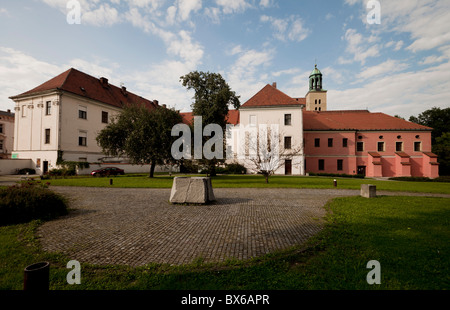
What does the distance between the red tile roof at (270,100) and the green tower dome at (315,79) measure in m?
31.1

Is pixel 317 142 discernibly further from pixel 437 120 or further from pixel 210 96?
pixel 437 120

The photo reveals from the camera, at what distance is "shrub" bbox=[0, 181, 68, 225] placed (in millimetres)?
6434

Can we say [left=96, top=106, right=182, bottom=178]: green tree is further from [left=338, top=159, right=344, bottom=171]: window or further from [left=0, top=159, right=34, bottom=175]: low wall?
[left=338, top=159, right=344, bottom=171]: window

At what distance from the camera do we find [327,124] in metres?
35.7

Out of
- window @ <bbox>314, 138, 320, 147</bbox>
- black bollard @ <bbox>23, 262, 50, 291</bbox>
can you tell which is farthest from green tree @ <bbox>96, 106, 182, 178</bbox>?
window @ <bbox>314, 138, 320, 147</bbox>

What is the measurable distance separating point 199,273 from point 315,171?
3453 centimetres

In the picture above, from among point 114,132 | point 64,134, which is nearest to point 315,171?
point 114,132

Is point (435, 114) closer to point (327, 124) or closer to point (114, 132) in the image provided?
point (327, 124)

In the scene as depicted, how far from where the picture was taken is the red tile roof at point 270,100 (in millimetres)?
31891

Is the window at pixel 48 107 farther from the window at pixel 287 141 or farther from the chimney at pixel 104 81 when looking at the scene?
the window at pixel 287 141

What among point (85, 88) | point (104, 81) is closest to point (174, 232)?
point (85, 88)

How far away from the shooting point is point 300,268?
140 inches

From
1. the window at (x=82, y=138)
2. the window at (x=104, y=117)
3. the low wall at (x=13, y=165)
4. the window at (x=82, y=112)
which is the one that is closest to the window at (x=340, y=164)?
the window at (x=104, y=117)

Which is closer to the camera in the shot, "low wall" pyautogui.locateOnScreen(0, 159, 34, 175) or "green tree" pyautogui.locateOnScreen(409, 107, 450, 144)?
"low wall" pyautogui.locateOnScreen(0, 159, 34, 175)
